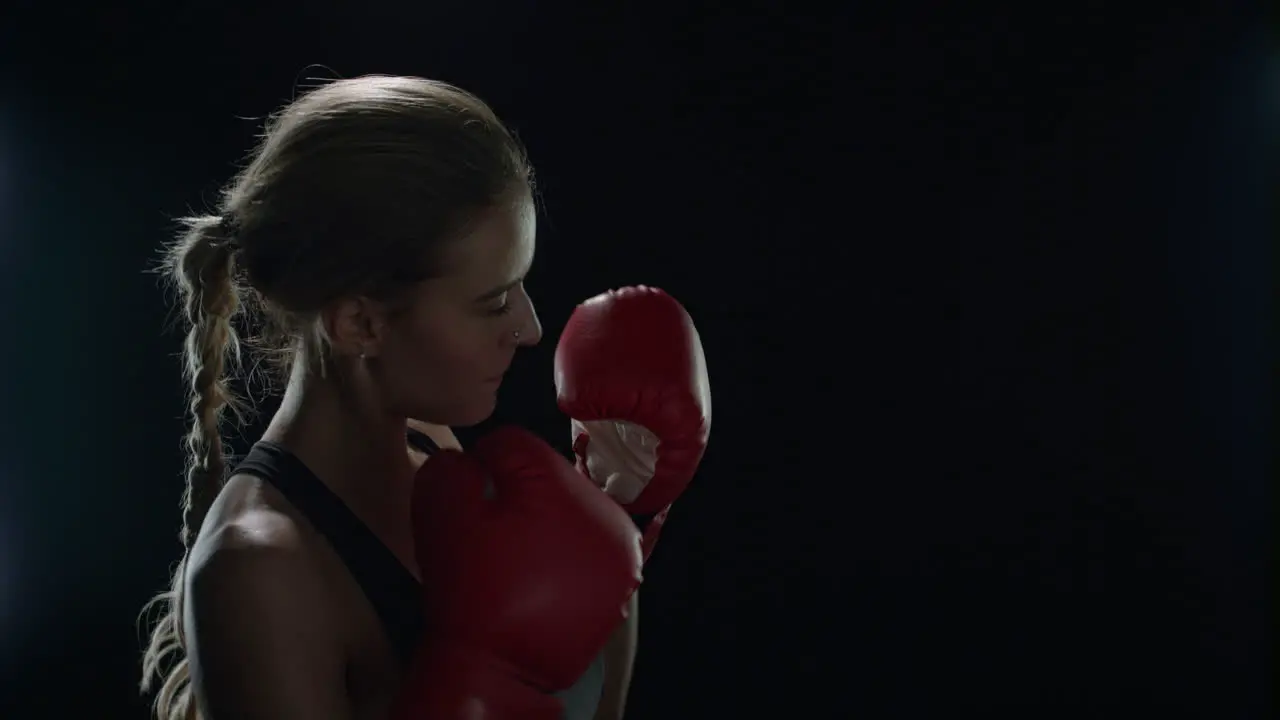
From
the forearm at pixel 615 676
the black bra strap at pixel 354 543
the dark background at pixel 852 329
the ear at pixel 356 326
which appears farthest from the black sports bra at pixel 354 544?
the dark background at pixel 852 329

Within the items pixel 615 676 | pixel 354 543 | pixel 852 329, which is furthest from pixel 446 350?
pixel 852 329

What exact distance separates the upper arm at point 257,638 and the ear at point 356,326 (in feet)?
0.61

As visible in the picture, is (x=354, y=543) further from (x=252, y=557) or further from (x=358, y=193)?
(x=358, y=193)

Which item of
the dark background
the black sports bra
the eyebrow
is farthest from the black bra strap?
the dark background

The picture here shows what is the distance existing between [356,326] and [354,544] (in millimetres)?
186

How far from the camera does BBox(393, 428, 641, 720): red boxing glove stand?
0.92m

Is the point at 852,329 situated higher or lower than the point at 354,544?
lower

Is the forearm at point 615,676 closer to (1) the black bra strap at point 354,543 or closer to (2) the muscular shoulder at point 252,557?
(1) the black bra strap at point 354,543

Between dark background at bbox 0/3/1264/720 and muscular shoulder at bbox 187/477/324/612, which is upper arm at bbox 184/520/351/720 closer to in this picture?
muscular shoulder at bbox 187/477/324/612

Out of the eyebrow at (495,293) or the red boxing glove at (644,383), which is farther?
the red boxing glove at (644,383)

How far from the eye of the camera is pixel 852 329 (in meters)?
2.29

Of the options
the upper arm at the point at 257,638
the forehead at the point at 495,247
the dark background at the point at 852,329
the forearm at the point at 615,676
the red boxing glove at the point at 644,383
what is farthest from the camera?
the dark background at the point at 852,329

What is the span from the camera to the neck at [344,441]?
1058 mm

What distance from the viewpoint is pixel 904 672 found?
2.32 meters
